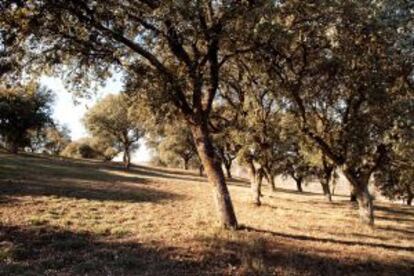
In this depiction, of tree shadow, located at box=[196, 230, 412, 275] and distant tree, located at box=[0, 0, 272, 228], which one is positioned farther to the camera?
distant tree, located at box=[0, 0, 272, 228]

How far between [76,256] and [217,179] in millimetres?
6201

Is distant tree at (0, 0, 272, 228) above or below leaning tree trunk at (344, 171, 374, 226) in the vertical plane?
above

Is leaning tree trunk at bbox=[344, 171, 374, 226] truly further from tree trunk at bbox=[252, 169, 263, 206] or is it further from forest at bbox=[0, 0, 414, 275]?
tree trunk at bbox=[252, 169, 263, 206]

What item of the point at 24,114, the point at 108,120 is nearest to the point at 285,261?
the point at 24,114

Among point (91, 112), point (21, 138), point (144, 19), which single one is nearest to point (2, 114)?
point (21, 138)

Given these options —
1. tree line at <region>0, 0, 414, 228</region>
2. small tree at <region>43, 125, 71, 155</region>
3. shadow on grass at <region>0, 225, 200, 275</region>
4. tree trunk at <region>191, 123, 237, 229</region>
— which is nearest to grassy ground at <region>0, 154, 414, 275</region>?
shadow on grass at <region>0, 225, 200, 275</region>

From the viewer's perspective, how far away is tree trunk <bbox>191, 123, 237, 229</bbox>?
51.4ft

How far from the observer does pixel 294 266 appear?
1175 cm

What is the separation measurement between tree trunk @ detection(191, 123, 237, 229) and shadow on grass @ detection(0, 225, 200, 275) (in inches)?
145

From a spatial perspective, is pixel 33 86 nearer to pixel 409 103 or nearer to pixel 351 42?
pixel 351 42

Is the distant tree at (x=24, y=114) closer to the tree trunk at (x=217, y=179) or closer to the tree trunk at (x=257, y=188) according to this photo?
the tree trunk at (x=257, y=188)

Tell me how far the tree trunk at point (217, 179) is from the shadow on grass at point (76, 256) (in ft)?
12.1

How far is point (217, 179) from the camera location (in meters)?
15.8

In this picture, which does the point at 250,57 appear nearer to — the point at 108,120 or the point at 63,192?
the point at 63,192
